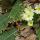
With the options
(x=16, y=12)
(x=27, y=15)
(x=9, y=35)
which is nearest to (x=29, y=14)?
(x=27, y=15)

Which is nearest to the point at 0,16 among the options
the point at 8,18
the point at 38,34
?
the point at 8,18

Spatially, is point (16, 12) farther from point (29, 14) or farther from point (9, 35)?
point (9, 35)

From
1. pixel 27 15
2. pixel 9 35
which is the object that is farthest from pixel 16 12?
pixel 9 35

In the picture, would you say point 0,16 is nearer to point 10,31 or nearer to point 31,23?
point 10,31

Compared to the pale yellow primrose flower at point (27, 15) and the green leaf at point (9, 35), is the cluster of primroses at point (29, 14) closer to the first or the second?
the pale yellow primrose flower at point (27, 15)

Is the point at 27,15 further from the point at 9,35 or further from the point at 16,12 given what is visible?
the point at 9,35

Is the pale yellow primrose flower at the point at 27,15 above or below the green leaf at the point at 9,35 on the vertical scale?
above

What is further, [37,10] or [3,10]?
[3,10]

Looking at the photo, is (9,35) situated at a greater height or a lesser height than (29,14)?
lesser

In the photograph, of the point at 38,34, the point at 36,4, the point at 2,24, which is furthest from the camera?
the point at 36,4

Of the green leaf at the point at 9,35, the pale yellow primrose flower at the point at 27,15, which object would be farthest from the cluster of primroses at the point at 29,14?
the green leaf at the point at 9,35

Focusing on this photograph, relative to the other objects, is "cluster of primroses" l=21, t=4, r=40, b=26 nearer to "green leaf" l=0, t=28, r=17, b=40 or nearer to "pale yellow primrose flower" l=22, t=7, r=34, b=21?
"pale yellow primrose flower" l=22, t=7, r=34, b=21
